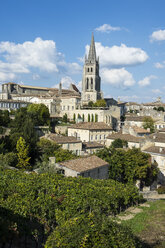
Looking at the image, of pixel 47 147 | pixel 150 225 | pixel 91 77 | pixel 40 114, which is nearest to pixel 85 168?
pixel 150 225

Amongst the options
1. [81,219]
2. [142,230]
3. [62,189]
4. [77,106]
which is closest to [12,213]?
[62,189]

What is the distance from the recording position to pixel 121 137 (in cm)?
4494

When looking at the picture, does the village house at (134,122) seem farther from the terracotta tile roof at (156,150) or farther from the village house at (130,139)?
the terracotta tile roof at (156,150)

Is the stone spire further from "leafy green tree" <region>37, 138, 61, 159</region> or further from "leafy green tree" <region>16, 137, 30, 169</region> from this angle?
"leafy green tree" <region>16, 137, 30, 169</region>

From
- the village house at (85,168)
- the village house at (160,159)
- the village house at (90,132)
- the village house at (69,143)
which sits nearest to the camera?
the village house at (85,168)

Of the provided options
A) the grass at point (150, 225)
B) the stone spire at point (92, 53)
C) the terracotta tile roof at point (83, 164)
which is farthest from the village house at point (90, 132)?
the stone spire at point (92, 53)

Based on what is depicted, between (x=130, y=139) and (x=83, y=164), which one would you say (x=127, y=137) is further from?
(x=83, y=164)

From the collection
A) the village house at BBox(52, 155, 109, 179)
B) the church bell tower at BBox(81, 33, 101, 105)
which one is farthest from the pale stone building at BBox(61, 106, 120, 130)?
the village house at BBox(52, 155, 109, 179)

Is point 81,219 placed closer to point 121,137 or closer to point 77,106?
point 121,137

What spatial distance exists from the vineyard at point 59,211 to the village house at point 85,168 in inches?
96.1

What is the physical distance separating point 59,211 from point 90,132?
32.3 metres

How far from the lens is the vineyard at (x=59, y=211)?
9438mm

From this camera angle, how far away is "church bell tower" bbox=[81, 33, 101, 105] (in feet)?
266

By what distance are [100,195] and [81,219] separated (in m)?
6.57
